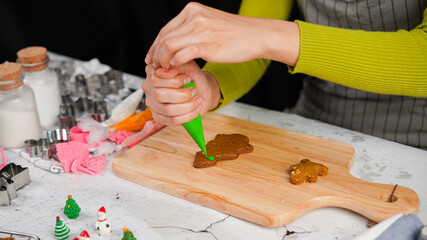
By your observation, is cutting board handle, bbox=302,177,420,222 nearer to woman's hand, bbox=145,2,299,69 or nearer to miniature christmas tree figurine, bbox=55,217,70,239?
woman's hand, bbox=145,2,299,69

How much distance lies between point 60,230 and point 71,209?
0.21 ft

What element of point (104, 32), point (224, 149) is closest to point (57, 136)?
point (224, 149)

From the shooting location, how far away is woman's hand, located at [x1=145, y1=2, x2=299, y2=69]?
90cm

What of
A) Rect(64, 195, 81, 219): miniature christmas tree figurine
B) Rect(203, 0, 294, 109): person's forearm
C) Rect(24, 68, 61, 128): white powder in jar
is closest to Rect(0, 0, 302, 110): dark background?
Rect(203, 0, 294, 109): person's forearm

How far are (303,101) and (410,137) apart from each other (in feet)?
1.30

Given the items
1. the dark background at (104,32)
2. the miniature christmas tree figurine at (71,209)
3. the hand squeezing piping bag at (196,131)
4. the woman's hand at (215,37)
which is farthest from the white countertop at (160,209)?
the dark background at (104,32)

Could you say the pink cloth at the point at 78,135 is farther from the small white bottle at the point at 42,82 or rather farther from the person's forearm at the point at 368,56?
the person's forearm at the point at 368,56

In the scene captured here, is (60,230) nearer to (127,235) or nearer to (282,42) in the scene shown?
(127,235)

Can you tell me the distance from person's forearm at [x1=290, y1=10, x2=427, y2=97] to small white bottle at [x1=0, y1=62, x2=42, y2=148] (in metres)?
0.66

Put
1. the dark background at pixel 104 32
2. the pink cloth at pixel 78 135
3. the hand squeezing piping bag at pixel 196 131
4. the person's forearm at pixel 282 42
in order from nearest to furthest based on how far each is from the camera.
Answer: the person's forearm at pixel 282 42 → the hand squeezing piping bag at pixel 196 131 → the pink cloth at pixel 78 135 → the dark background at pixel 104 32

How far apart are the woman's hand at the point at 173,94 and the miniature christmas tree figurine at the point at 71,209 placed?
0.28 meters

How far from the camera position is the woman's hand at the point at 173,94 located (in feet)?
3.31

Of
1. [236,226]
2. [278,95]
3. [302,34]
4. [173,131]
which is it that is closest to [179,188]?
[236,226]

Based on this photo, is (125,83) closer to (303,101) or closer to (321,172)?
(303,101)
